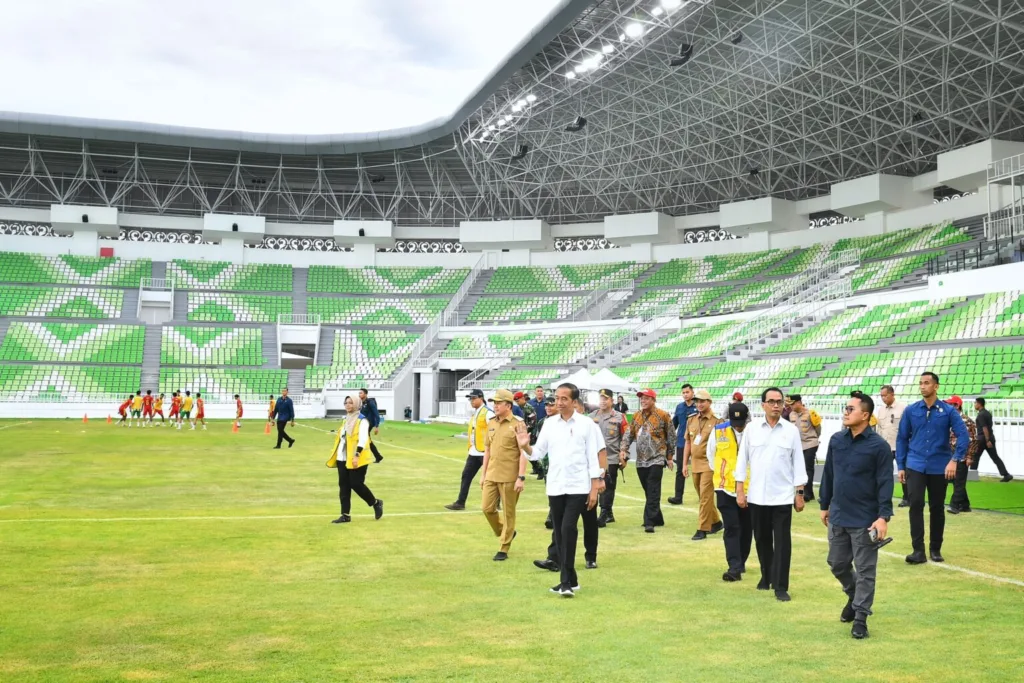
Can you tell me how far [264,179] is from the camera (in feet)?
206

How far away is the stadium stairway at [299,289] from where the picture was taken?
6084cm

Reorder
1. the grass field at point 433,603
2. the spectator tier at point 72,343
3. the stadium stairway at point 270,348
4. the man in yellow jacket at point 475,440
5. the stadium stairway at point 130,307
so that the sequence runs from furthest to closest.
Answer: the stadium stairway at point 130,307 → the stadium stairway at point 270,348 → the spectator tier at point 72,343 → the man in yellow jacket at point 475,440 → the grass field at point 433,603

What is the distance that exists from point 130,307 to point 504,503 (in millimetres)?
54085

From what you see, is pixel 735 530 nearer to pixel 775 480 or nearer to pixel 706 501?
pixel 775 480

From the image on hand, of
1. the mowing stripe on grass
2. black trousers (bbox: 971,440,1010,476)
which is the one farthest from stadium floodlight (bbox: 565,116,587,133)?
the mowing stripe on grass

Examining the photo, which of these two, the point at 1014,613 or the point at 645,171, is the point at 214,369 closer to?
the point at 645,171

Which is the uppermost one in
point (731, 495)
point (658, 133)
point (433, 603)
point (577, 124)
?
point (658, 133)

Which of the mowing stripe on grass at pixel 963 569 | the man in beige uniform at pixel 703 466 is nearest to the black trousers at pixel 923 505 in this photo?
the mowing stripe on grass at pixel 963 569

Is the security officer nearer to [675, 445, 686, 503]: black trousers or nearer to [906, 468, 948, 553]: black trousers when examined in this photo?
[675, 445, 686, 503]: black trousers

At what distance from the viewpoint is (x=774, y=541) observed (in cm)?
825

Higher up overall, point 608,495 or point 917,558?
point 608,495

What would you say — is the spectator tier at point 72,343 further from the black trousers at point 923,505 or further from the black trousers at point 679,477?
the black trousers at point 923,505

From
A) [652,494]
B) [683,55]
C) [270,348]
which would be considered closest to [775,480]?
[652,494]

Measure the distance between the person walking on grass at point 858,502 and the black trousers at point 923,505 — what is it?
2.91 m
